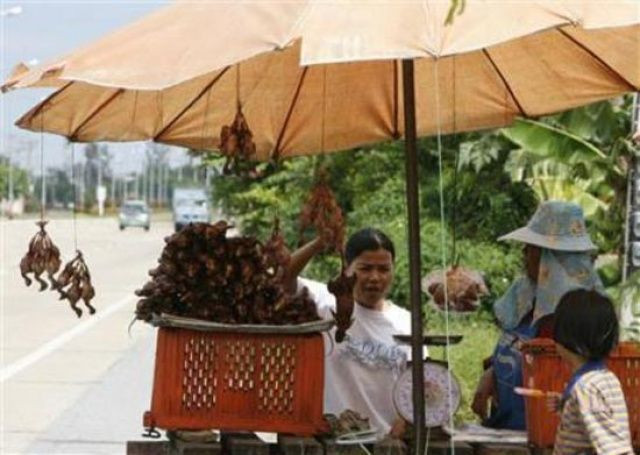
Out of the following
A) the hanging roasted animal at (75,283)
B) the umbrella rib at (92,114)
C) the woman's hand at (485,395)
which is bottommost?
the woman's hand at (485,395)

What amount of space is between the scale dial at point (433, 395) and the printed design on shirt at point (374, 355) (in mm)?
574

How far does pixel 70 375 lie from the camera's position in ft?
49.9

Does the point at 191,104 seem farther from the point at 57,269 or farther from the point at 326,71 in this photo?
the point at 57,269

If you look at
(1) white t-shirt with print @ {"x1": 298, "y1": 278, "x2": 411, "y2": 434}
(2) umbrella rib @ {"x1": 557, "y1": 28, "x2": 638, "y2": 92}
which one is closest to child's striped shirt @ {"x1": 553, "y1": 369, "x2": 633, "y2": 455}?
(1) white t-shirt with print @ {"x1": 298, "y1": 278, "x2": 411, "y2": 434}

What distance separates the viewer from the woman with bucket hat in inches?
199

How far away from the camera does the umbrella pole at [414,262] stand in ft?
15.9

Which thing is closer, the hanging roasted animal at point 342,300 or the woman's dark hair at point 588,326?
the woman's dark hair at point 588,326

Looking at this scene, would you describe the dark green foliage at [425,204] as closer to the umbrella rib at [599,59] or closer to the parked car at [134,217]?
the umbrella rib at [599,59]

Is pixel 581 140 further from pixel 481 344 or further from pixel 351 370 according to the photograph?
pixel 351 370

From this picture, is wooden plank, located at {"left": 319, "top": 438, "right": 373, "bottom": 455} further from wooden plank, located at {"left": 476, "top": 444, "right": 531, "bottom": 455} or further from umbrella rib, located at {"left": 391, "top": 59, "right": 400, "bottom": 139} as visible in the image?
umbrella rib, located at {"left": 391, "top": 59, "right": 400, "bottom": 139}

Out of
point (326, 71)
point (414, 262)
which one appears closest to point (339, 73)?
point (326, 71)

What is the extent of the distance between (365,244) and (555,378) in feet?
5.10

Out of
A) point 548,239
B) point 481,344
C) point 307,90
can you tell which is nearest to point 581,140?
point 481,344

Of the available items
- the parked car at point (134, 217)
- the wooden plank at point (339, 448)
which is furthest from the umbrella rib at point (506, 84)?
the parked car at point (134, 217)
